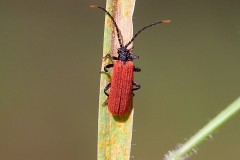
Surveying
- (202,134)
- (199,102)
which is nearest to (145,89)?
A: (199,102)

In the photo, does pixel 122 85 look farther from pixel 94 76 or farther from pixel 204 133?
pixel 94 76

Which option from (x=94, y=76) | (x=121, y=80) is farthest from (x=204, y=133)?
(x=94, y=76)

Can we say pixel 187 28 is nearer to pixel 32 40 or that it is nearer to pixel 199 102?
pixel 199 102

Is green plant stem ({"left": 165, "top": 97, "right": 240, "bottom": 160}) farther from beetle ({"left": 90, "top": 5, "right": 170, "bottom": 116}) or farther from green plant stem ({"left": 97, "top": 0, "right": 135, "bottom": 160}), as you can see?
beetle ({"left": 90, "top": 5, "right": 170, "bottom": 116})

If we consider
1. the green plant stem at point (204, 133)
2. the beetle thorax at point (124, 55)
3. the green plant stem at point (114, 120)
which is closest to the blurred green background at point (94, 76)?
the beetle thorax at point (124, 55)

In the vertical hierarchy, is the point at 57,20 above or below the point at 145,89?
above

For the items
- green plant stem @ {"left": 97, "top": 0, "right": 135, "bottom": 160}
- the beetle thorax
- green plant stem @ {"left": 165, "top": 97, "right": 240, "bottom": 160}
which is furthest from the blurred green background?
green plant stem @ {"left": 165, "top": 97, "right": 240, "bottom": 160}
